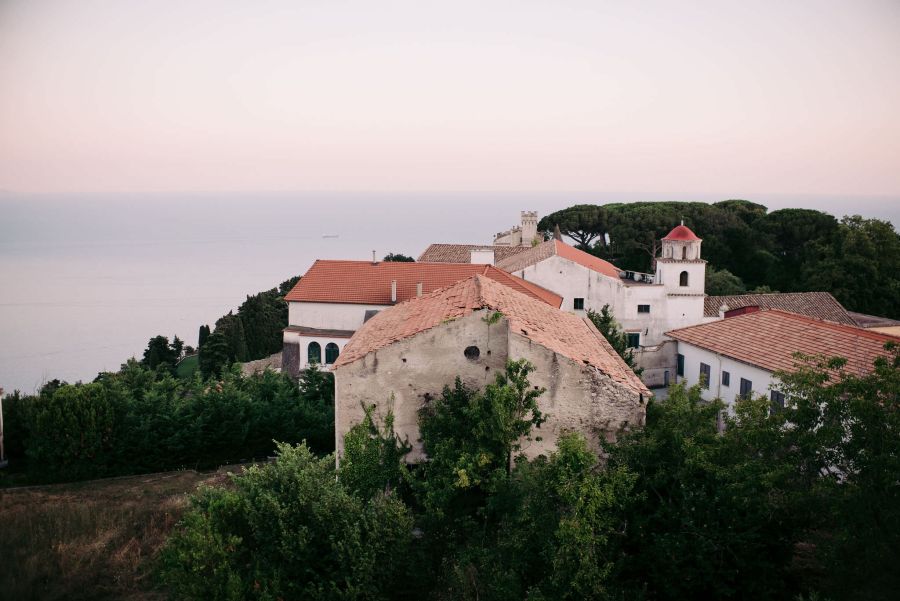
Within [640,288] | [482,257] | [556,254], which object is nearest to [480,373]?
[556,254]

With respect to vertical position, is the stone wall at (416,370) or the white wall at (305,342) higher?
the stone wall at (416,370)

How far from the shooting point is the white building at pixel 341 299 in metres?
35.0

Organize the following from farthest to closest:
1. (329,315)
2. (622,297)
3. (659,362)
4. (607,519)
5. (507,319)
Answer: (622,297) < (329,315) < (659,362) < (507,319) < (607,519)

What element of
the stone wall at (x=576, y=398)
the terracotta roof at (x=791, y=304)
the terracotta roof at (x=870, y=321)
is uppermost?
the stone wall at (x=576, y=398)

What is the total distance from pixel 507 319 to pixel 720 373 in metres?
14.8

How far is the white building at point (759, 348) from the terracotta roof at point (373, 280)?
770 centimetres

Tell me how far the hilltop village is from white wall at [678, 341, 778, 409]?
64 millimetres

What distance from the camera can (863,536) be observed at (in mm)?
10203

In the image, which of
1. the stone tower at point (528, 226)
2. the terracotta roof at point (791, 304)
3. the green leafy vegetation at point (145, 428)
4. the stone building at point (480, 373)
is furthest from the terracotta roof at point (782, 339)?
the stone tower at point (528, 226)

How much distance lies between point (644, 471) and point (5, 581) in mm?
12586

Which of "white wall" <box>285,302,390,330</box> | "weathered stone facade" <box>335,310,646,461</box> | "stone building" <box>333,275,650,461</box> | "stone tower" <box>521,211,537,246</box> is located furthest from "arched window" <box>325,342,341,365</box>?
"stone tower" <box>521,211,537,246</box>

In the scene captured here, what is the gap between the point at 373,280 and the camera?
36531 millimetres

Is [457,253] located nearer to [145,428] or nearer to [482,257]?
[482,257]

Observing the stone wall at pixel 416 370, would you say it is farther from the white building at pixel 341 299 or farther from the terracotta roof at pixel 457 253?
the terracotta roof at pixel 457 253
